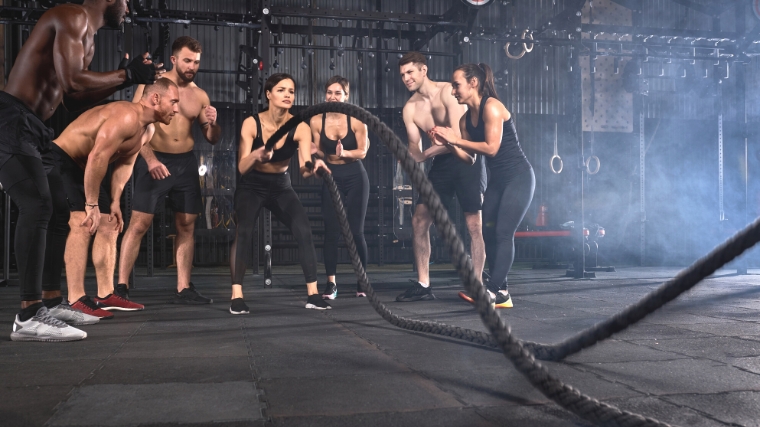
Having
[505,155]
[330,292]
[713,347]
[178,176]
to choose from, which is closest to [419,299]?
[330,292]

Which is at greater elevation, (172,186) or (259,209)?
(172,186)

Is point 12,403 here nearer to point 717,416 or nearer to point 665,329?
point 717,416

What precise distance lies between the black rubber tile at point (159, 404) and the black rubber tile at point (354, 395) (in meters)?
0.08

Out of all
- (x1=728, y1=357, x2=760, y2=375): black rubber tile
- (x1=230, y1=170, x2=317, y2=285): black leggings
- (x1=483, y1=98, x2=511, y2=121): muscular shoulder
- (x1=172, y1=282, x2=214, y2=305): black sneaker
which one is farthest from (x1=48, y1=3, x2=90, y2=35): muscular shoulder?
(x1=728, y1=357, x2=760, y2=375): black rubber tile

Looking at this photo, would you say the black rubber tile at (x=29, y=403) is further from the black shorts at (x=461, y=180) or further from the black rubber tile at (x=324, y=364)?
the black shorts at (x=461, y=180)

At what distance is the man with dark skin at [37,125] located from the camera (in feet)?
9.17

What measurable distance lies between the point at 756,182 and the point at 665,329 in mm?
7386

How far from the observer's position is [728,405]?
65.8 inches

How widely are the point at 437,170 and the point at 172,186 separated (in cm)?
188

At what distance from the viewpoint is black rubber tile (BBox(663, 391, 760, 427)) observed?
1.54 metres

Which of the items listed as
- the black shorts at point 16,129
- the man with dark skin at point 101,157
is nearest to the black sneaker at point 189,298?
the man with dark skin at point 101,157

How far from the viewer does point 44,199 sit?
2.87m

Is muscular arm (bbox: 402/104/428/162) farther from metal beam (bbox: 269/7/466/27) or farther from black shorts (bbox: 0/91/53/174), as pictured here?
→ black shorts (bbox: 0/91/53/174)

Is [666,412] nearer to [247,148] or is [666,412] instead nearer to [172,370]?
[172,370]
